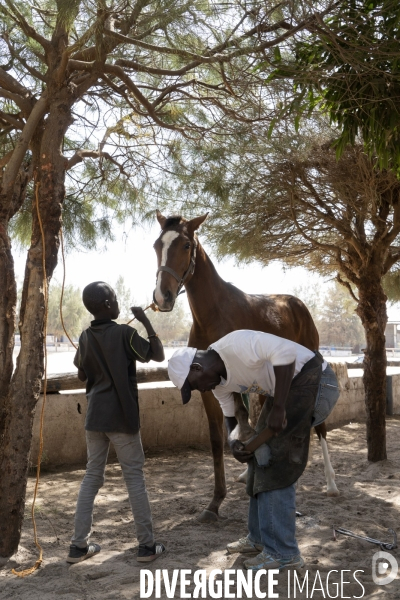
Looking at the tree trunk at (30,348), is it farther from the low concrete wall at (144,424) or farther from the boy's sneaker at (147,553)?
the low concrete wall at (144,424)

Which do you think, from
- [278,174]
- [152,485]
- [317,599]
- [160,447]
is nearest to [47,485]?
[152,485]

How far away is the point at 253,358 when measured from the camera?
9.99 feet

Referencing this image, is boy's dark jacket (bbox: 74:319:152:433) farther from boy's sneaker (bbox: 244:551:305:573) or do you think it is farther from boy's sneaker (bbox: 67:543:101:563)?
boy's sneaker (bbox: 244:551:305:573)

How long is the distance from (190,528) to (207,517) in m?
0.19

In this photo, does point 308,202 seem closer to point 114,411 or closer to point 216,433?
point 216,433

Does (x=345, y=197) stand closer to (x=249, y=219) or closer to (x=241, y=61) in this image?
(x=249, y=219)

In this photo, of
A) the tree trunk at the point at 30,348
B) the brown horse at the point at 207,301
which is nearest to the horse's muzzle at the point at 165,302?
the brown horse at the point at 207,301

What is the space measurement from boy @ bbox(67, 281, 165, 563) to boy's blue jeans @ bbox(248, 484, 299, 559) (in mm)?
723

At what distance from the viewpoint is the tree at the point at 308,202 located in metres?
→ 5.70

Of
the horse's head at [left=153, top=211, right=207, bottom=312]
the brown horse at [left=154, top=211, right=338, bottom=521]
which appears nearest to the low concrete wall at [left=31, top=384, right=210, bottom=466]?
the brown horse at [left=154, top=211, right=338, bottom=521]

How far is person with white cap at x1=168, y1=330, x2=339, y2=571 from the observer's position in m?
3.03

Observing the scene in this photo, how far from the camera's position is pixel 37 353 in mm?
3732

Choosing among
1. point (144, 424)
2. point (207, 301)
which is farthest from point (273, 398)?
point (144, 424)

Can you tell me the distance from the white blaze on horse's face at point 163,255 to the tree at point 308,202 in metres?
1.39
